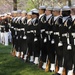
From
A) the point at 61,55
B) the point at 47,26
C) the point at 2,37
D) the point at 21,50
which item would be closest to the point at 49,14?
the point at 47,26

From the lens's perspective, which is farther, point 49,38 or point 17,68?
point 17,68

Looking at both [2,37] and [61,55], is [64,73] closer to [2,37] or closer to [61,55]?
[61,55]

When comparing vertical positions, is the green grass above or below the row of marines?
below

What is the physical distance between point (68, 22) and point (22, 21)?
178 inches

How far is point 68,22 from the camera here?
30.8ft

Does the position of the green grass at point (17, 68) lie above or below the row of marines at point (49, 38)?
below

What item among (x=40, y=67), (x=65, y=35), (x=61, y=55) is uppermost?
(x=65, y=35)

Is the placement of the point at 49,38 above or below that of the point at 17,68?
above

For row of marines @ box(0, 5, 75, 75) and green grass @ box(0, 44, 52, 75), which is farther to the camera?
green grass @ box(0, 44, 52, 75)

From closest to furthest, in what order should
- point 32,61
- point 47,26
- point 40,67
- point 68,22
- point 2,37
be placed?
point 68,22 < point 47,26 < point 40,67 < point 32,61 < point 2,37

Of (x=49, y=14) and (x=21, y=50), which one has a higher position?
(x=49, y=14)

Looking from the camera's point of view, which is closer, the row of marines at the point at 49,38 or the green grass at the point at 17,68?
the row of marines at the point at 49,38

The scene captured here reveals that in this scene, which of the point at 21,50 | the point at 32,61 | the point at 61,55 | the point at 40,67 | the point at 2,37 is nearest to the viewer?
the point at 61,55

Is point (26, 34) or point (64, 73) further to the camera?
point (26, 34)
